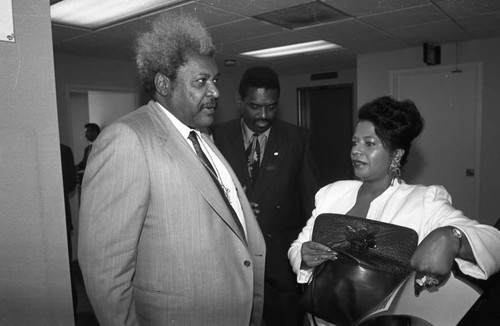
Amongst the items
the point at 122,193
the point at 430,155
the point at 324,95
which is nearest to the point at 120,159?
the point at 122,193

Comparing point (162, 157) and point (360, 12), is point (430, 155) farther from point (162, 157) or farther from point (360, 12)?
point (162, 157)

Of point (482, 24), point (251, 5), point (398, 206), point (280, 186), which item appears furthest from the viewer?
point (482, 24)

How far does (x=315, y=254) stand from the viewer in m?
1.21

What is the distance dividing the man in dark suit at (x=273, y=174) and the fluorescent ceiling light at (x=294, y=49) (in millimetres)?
2880

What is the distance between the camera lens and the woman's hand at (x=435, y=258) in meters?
0.92

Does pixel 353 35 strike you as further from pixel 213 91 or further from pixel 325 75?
pixel 213 91

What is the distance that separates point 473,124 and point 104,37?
14.8 feet

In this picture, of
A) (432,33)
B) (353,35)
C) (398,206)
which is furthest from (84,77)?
(398,206)

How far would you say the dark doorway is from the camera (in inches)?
299

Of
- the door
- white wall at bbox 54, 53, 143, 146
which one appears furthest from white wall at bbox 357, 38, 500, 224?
white wall at bbox 54, 53, 143, 146

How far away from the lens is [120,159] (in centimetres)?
95

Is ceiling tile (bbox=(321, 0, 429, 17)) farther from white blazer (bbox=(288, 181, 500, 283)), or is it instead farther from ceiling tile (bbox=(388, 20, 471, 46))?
white blazer (bbox=(288, 181, 500, 283))

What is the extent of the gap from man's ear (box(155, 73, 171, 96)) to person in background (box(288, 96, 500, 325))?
675mm

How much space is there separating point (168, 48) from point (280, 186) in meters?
1.15
